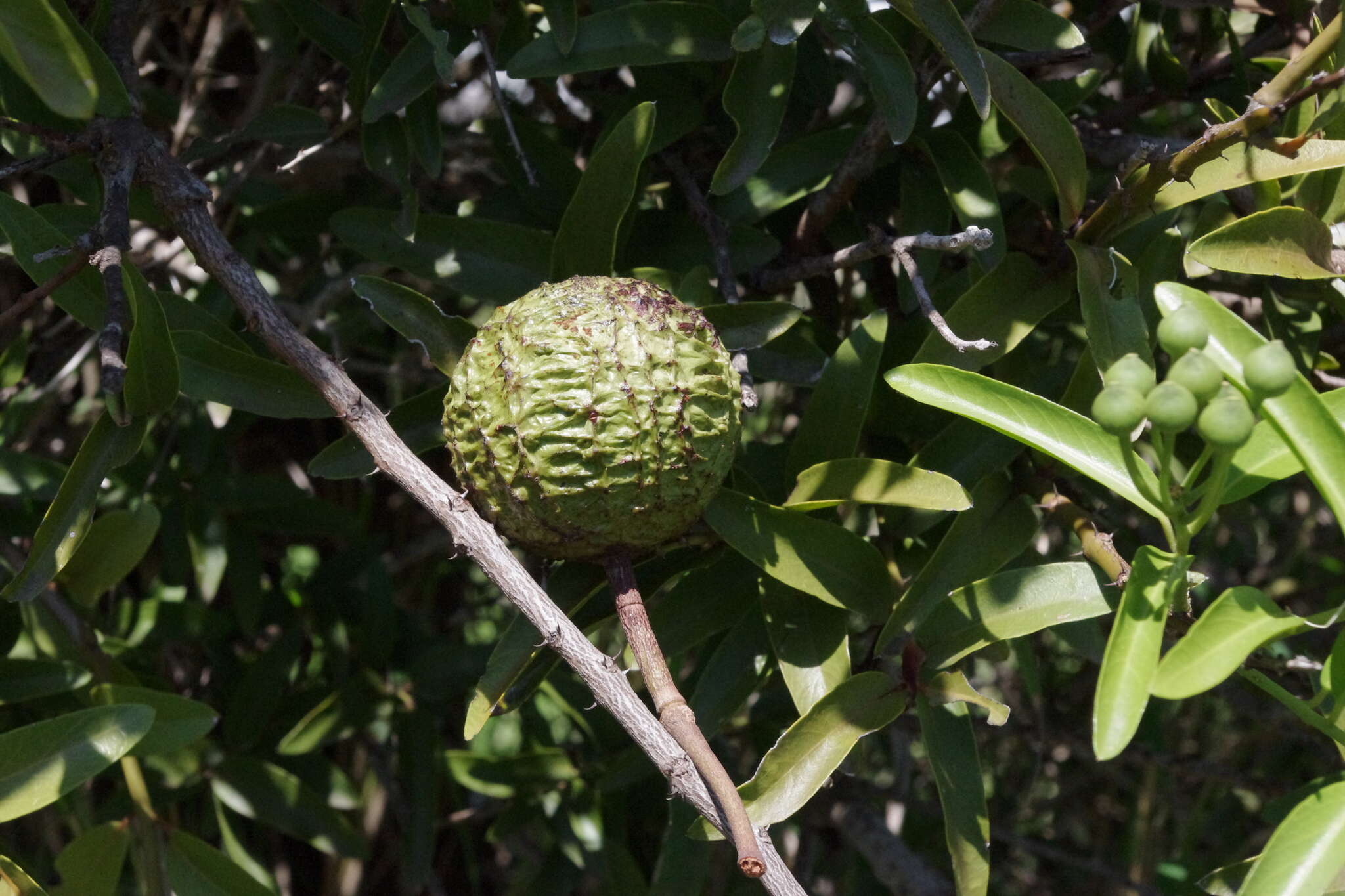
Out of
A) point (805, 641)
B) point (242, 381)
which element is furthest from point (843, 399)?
point (242, 381)

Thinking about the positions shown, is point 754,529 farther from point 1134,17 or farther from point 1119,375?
point 1134,17

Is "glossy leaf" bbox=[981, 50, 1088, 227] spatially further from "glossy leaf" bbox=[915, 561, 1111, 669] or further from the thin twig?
the thin twig

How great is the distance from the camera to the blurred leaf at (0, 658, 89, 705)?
154 centimetres

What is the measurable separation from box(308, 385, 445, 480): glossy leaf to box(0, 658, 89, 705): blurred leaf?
0.51 m

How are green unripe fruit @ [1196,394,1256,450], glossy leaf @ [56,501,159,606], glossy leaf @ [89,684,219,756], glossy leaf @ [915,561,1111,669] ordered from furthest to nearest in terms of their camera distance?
1. glossy leaf @ [56,501,159,606]
2. glossy leaf @ [89,684,219,756]
3. glossy leaf @ [915,561,1111,669]
4. green unripe fruit @ [1196,394,1256,450]

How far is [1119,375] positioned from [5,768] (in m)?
1.24

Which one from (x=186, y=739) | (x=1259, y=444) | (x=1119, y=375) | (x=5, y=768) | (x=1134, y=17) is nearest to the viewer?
(x=1119, y=375)

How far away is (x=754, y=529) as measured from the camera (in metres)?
1.28

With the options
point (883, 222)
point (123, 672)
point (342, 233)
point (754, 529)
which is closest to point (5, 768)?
point (123, 672)

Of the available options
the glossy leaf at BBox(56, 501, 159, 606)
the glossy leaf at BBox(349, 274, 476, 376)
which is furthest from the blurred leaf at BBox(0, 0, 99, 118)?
the glossy leaf at BBox(56, 501, 159, 606)

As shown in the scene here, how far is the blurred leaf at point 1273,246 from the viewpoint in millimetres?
1210

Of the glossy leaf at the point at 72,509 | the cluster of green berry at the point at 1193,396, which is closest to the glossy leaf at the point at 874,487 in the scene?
the cluster of green berry at the point at 1193,396

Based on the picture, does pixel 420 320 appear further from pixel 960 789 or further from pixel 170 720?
pixel 960 789

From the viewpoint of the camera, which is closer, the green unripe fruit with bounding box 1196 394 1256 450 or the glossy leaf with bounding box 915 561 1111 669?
the green unripe fruit with bounding box 1196 394 1256 450
